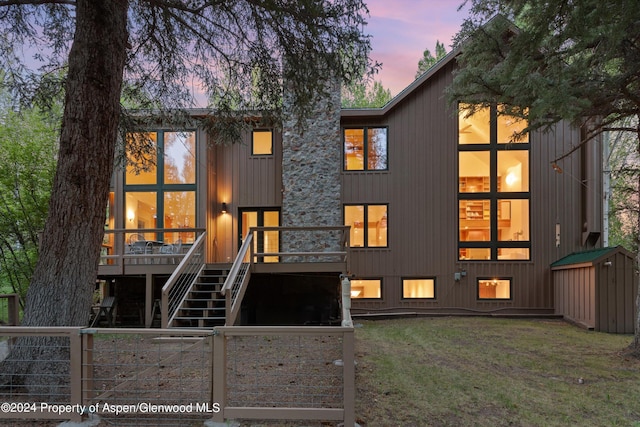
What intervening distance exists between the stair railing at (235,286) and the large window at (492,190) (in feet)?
20.3

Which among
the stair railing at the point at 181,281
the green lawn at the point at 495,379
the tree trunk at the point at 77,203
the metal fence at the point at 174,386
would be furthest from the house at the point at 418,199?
the tree trunk at the point at 77,203

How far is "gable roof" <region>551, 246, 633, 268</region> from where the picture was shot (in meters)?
9.49

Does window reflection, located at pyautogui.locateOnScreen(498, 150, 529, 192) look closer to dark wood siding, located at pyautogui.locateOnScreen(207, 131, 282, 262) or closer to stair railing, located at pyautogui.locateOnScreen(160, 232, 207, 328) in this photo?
dark wood siding, located at pyautogui.locateOnScreen(207, 131, 282, 262)

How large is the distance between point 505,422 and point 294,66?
18.1 feet

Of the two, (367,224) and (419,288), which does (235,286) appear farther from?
(419,288)

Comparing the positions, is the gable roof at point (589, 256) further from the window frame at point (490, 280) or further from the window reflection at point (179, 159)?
the window reflection at point (179, 159)

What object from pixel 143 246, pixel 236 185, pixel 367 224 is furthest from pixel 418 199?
pixel 143 246

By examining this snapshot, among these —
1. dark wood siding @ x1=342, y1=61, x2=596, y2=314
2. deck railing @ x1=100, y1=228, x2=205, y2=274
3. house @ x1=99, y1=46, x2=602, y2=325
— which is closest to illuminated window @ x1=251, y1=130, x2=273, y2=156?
house @ x1=99, y1=46, x2=602, y2=325

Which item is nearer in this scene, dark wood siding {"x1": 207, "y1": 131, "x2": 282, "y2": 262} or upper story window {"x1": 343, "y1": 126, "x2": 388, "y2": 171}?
upper story window {"x1": 343, "y1": 126, "x2": 388, "y2": 171}

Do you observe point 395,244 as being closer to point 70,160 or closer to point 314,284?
point 314,284

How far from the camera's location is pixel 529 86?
6469 millimetres

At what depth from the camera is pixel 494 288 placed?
38.8ft

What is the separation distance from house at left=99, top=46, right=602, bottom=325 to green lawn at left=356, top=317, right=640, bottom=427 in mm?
2990

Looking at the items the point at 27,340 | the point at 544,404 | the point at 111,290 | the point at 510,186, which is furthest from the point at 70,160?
the point at 510,186
